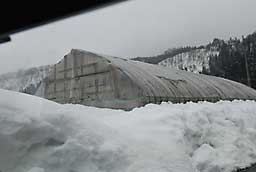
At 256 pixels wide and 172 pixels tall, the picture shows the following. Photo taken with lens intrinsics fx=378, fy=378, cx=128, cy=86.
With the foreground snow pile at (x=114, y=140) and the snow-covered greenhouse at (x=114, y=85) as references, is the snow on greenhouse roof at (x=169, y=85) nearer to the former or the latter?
the snow-covered greenhouse at (x=114, y=85)

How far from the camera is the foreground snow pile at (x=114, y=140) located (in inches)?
255

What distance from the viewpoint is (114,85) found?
57.6 ft

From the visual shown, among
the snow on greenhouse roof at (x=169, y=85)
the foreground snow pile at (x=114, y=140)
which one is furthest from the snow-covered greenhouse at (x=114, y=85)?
the foreground snow pile at (x=114, y=140)

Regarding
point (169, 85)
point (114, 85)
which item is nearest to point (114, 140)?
point (114, 85)

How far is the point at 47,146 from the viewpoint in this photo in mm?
6746

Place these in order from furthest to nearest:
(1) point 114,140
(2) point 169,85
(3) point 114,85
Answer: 1. (2) point 169,85
2. (3) point 114,85
3. (1) point 114,140

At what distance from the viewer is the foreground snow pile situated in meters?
6.49

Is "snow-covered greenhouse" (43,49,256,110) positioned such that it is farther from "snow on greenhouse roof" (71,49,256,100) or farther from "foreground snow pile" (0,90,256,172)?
"foreground snow pile" (0,90,256,172)

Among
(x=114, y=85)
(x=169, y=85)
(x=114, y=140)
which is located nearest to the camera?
(x=114, y=140)

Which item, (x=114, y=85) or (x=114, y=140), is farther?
(x=114, y=85)

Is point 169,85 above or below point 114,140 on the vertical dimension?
above

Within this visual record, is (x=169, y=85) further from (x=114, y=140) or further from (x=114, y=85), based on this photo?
(x=114, y=140)

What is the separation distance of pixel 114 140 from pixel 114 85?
9.97m

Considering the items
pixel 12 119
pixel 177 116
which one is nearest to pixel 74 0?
pixel 12 119
